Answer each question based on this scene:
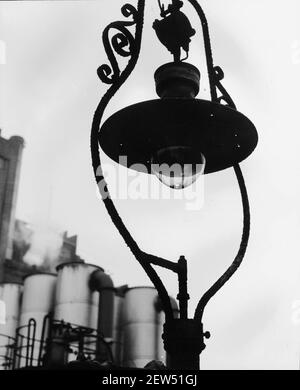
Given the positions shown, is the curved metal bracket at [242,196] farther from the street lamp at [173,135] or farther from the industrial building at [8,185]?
the industrial building at [8,185]

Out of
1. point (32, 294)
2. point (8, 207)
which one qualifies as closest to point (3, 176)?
point (8, 207)

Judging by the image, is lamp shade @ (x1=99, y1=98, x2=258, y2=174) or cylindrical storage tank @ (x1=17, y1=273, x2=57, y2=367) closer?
lamp shade @ (x1=99, y1=98, x2=258, y2=174)

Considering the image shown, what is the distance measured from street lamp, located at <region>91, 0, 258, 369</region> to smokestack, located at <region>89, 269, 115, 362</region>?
15471 mm

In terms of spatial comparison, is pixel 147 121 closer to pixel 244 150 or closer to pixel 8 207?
pixel 244 150

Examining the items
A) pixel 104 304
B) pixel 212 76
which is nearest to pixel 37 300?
pixel 104 304

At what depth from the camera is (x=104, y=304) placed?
18312mm

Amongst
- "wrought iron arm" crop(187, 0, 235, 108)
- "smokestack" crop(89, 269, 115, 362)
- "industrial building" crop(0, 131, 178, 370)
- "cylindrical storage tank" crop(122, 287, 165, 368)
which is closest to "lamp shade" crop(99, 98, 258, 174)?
"wrought iron arm" crop(187, 0, 235, 108)

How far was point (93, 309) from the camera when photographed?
61.5 feet

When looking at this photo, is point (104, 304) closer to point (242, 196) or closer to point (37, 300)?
point (37, 300)

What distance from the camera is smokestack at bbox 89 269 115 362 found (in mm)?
17547

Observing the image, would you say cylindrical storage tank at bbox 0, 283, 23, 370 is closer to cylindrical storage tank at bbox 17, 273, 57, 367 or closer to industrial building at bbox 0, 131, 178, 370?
industrial building at bbox 0, 131, 178, 370

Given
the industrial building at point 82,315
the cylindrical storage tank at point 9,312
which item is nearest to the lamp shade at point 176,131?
the industrial building at point 82,315

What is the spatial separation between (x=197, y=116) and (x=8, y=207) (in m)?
27.3
